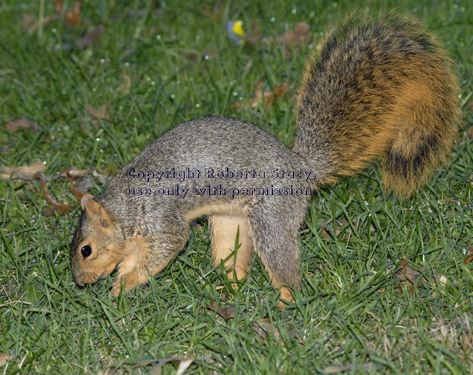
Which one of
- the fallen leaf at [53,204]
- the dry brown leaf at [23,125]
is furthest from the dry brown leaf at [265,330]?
the dry brown leaf at [23,125]

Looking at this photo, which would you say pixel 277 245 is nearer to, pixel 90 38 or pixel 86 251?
pixel 86 251

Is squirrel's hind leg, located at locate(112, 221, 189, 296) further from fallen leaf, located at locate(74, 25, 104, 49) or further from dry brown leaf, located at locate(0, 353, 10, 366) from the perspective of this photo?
fallen leaf, located at locate(74, 25, 104, 49)

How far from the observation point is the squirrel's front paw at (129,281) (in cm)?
312

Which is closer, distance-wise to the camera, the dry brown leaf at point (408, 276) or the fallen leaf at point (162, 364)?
the fallen leaf at point (162, 364)

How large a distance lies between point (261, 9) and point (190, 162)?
2.85 meters

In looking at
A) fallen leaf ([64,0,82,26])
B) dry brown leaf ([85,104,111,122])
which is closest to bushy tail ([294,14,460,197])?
dry brown leaf ([85,104,111,122])

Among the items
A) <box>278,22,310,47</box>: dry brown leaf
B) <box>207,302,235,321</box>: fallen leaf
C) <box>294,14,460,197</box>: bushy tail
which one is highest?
<box>294,14,460,197</box>: bushy tail

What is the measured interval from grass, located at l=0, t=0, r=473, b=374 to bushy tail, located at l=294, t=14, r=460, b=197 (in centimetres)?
25

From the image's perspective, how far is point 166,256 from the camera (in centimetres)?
313

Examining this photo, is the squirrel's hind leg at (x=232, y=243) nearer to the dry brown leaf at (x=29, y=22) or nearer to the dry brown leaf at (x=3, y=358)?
the dry brown leaf at (x=3, y=358)

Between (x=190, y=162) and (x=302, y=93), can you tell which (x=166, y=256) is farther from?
(x=302, y=93)

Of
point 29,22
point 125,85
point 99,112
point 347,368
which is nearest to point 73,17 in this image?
point 29,22

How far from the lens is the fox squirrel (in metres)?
3.03

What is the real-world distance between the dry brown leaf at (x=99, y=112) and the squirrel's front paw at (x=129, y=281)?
1492mm
